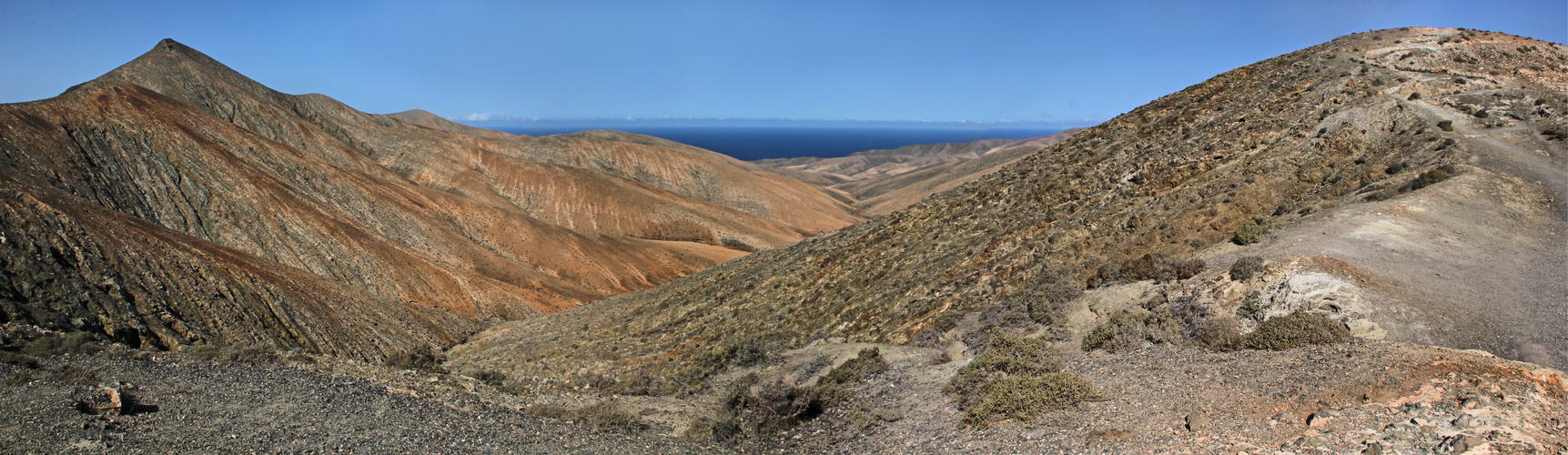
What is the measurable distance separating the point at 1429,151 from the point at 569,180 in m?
46.9

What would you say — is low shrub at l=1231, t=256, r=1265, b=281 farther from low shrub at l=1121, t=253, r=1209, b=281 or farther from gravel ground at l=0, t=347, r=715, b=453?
gravel ground at l=0, t=347, r=715, b=453

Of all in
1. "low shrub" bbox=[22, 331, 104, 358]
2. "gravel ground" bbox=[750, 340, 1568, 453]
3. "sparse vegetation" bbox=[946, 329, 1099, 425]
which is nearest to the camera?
"gravel ground" bbox=[750, 340, 1568, 453]

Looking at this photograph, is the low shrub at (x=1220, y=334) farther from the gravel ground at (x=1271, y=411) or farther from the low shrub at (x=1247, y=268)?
the low shrub at (x=1247, y=268)

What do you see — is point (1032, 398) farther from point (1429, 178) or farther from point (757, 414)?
point (1429, 178)

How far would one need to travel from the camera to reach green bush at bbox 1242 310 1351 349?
28.2 feet

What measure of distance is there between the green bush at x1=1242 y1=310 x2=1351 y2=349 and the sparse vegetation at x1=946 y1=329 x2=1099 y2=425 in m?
2.16

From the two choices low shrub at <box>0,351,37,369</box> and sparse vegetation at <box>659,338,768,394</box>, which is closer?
low shrub at <box>0,351,37,369</box>

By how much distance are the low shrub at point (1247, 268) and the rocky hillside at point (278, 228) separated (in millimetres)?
18391

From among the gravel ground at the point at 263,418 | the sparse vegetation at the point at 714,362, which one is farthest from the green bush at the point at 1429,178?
the gravel ground at the point at 263,418

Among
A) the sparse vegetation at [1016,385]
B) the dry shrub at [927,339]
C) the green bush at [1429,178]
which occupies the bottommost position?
the dry shrub at [927,339]

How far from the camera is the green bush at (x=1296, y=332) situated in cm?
860

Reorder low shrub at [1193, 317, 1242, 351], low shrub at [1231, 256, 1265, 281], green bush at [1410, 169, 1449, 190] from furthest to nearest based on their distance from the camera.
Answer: green bush at [1410, 169, 1449, 190] → low shrub at [1231, 256, 1265, 281] → low shrub at [1193, 317, 1242, 351]

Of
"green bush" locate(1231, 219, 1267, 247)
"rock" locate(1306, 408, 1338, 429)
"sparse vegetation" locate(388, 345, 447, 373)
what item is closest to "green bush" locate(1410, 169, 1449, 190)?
"green bush" locate(1231, 219, 1267, 247)

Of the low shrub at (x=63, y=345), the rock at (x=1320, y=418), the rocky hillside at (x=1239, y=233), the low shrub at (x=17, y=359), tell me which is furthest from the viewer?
the low shrub at (x=63, y=345)
